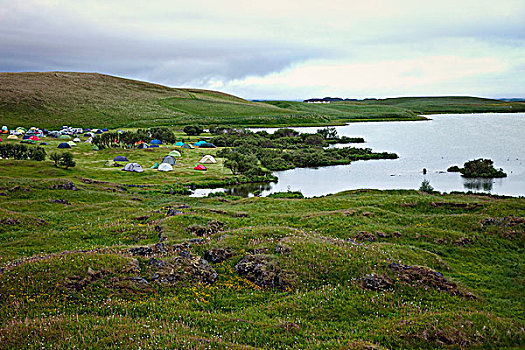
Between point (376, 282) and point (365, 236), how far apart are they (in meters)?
8.56

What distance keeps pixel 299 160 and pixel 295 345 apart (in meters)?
84.8

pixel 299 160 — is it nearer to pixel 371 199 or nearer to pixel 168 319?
pixel 371 199

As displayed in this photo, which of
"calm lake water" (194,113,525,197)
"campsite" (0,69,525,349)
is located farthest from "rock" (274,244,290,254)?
"calm lake water" (194,113,525,197)

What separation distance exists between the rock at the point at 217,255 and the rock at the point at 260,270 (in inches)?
46.2

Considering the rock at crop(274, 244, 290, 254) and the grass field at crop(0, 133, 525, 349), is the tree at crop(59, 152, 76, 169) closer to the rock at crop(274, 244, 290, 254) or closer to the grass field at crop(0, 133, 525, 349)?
the grass field at crop(0, 133, 525, 349)

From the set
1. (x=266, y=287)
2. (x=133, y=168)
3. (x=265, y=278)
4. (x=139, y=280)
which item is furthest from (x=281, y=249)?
(x=133, y=168)

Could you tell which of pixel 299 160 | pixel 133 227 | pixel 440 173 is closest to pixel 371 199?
pixel 133 227

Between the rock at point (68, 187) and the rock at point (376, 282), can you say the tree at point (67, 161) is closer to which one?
the rock at point (68, 187)

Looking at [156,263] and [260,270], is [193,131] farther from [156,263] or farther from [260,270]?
[260,270]

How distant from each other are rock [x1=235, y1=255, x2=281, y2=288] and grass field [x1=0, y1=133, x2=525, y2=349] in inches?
2.6

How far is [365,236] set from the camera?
22703mm

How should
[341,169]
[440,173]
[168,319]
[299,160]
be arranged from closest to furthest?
1. [168,319]
2. [440,173]
3. [341,169]
4. [299,160]

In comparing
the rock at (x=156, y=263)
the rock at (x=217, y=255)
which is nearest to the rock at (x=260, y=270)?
the rock at (x=217, y=255)

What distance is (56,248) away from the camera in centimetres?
1980
